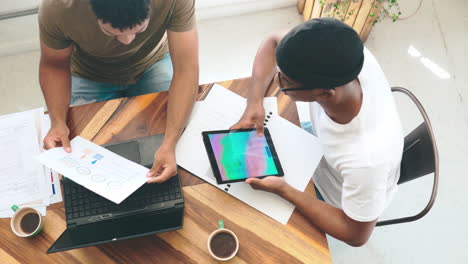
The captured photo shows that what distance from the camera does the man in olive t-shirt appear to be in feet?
3.47

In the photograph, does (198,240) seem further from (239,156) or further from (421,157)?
(421,157)

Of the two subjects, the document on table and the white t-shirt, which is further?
the document on table

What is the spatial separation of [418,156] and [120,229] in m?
0.94

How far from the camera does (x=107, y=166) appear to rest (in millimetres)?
→ 1062

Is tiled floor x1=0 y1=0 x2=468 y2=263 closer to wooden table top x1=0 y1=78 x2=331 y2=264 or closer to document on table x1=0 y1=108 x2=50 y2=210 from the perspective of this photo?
wooden table top x1=0 y1=78 x2=331 y2=264

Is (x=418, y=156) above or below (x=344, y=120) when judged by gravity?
below

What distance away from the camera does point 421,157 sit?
1155mm

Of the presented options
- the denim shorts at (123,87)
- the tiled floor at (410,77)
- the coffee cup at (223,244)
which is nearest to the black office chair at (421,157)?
the coffee cup at (223,244)

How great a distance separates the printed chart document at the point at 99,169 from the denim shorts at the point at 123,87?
47cm

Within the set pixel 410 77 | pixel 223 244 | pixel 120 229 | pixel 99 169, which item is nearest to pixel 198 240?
pixel 223 244

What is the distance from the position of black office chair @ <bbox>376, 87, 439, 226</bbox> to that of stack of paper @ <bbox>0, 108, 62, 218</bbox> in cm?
111

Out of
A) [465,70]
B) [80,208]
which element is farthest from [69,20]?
[465,70]

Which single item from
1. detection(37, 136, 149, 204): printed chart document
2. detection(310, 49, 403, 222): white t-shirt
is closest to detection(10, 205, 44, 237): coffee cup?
detection(37, 136, 149, 204): printed chart document

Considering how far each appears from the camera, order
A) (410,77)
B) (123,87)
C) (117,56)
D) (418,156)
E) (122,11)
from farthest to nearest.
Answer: (410,77) < (123,87) < (117,56) < (418,156) < (122,11)
